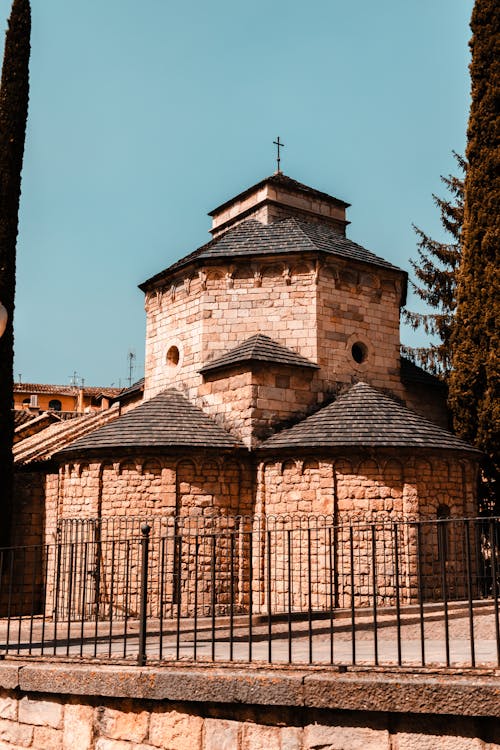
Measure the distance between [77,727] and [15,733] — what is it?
78cm

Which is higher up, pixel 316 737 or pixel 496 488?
pixel 496 488

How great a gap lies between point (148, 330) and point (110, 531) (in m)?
6.08

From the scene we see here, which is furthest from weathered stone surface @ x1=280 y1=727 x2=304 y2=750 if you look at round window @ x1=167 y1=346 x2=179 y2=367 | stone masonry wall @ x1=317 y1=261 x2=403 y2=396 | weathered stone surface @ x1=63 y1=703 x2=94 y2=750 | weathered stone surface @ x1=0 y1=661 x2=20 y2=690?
round window @ x1=167 y1=346 x2=179 y2=367

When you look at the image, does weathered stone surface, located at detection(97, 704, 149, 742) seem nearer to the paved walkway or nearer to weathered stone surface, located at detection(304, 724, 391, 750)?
the paved walkway

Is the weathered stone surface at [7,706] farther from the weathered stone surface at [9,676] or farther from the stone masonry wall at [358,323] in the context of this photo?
the stone masonry wall at [358,323]

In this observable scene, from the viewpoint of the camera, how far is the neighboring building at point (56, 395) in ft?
169

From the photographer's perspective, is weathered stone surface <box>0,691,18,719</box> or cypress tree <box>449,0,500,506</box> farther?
cypress tree <box>449,0,500,506</box>

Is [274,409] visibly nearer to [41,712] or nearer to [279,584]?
[279,584]

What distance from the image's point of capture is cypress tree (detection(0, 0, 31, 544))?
17.6 metres

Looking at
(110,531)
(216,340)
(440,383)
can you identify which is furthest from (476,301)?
(110,531)

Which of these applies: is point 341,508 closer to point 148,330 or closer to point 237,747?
point 148,330

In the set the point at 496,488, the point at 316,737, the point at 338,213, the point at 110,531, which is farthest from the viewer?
the point at 338,213

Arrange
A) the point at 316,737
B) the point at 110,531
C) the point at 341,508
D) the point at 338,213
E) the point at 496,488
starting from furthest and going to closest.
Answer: the point at 338,213
the point at 496,488
the point at 110,531
the point at 341,508
the point at 316,737

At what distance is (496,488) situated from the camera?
17.1 m
